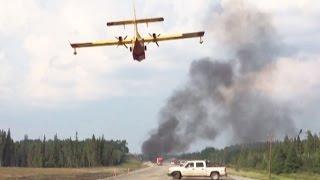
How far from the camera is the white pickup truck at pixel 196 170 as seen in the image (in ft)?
197

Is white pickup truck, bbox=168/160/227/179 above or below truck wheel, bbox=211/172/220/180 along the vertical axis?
above

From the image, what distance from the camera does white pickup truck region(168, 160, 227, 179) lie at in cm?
6016

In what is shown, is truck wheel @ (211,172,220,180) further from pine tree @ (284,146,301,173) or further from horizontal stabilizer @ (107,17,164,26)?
pine tree @ (284,146,301,173)

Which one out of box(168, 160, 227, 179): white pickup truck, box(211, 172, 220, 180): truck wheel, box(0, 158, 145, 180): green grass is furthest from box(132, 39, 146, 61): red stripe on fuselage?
box(0, 158, 145, 180): green grass

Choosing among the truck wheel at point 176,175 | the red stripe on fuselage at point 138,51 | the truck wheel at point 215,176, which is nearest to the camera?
the red stripe on fuselage at point 138,51

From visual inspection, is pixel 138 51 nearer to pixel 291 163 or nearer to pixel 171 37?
pixel 171 37

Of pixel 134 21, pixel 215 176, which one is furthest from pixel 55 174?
pixel 134 21

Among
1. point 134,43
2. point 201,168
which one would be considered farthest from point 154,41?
point 201,168

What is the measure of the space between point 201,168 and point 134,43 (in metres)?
21.4

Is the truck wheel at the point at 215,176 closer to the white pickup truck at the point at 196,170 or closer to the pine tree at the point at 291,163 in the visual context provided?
the white pickup truck at the point at 196,170

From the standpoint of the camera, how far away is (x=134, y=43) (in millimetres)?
43562

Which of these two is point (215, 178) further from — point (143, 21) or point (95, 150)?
point (95, 150)

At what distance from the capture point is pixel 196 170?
200 feet

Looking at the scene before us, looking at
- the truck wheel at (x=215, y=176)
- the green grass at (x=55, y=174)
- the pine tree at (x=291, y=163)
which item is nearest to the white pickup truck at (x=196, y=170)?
the truck wheel at (x=215, y=176)
